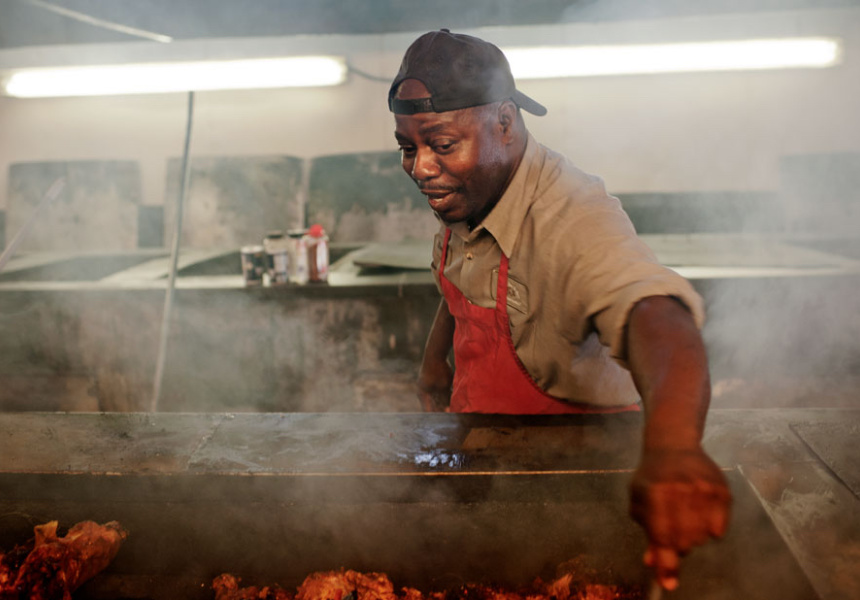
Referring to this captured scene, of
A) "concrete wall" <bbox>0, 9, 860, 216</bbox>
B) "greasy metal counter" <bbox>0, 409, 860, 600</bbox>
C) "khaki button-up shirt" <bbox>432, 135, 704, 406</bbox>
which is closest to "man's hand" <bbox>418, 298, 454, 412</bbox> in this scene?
"khaki button-up shirt" <bbox>432, 135, 704, 406</bbox>

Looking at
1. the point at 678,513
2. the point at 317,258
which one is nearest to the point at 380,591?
the point at 678,513

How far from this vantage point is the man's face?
1.52m

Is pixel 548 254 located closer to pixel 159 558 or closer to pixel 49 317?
pixel 159 558

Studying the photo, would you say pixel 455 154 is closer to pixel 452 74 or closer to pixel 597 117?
pixel 452 74

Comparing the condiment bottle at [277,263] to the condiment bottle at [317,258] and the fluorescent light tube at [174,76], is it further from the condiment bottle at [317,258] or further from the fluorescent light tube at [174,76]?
the fluorescent light tube at [174,76]

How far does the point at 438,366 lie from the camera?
8.00 ft

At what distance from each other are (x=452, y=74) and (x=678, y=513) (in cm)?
112

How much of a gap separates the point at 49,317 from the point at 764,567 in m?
3.82

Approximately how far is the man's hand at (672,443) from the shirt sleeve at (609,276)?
0.09 ft

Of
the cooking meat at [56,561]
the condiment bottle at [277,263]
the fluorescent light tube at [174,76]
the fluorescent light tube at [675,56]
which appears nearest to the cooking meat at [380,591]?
the cooking meat at [56,561]

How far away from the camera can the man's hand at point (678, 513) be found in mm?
867

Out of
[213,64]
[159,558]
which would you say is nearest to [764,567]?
[159,558]

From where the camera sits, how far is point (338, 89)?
5543mm

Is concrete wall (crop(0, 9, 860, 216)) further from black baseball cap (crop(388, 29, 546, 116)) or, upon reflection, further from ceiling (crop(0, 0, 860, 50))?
black baseball cap (crop(388, 29, 546, 116))
